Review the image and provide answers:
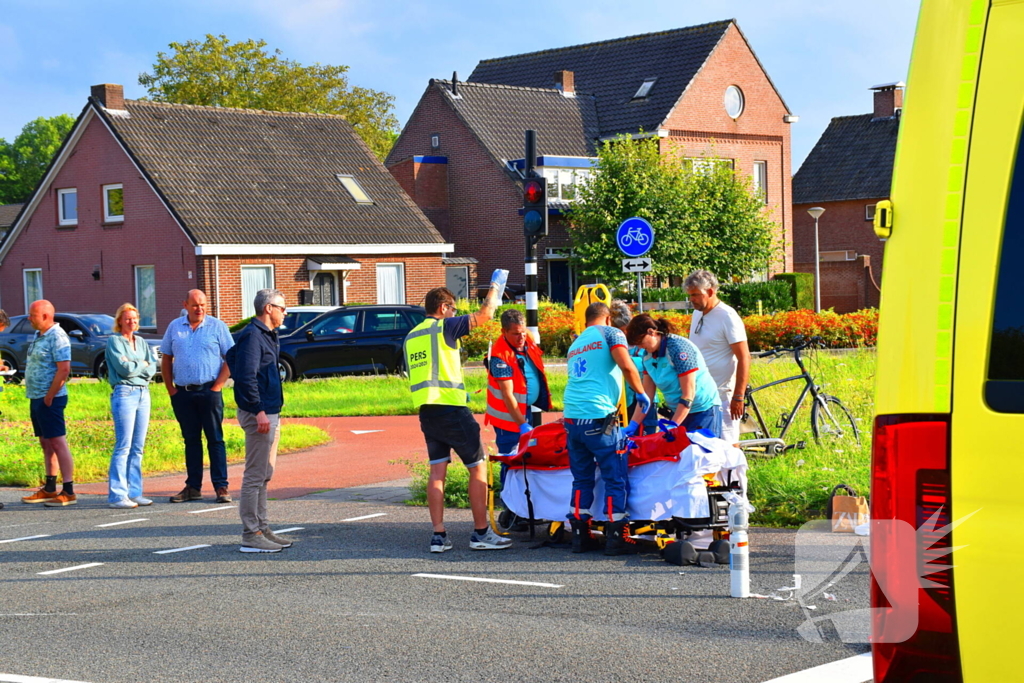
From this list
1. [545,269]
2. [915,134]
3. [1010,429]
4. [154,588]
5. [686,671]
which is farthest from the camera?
[545,269]

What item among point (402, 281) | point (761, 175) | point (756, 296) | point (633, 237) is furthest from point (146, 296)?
point (761, 175)

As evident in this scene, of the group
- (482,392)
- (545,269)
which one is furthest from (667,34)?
(482,392)

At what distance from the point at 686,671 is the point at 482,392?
581 inches

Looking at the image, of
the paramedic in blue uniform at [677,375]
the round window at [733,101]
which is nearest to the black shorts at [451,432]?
the paramedic in blue uniform at [677,375]

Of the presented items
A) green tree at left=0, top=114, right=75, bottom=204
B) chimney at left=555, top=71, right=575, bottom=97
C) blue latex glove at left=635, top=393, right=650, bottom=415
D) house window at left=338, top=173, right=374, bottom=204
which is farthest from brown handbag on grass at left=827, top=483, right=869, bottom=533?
green tree at left=0, top=114, right=75, bottom=204

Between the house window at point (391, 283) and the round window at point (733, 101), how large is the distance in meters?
16.0

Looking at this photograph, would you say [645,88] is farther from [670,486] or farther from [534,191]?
[670,486]

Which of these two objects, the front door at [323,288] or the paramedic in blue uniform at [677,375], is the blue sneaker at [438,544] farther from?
the front door at [323,288]

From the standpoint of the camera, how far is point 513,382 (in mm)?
9609

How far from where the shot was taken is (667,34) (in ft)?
160

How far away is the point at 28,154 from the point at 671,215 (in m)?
79.9

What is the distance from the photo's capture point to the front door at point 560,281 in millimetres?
45094

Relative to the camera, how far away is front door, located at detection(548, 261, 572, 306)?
45.1m

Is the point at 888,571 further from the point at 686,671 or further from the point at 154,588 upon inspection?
the point at 154,588
